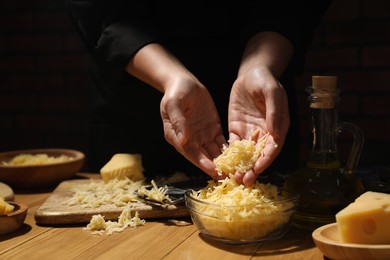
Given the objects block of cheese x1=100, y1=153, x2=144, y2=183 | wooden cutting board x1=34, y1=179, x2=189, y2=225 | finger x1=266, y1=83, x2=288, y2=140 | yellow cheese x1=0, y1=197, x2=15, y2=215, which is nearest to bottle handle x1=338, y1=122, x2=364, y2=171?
finger x1=266, y1=83, x2=288, y2=140

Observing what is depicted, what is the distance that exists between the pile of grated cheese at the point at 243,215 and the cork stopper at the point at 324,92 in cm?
21

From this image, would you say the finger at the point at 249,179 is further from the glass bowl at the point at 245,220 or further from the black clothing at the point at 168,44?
the black clothing at the point at 168,44

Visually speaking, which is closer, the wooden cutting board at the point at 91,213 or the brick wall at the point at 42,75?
the wooden cutting board at the point at 91,213

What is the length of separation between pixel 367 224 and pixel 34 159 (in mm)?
1151

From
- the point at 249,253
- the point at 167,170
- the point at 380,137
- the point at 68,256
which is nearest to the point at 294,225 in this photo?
the point at 249,253

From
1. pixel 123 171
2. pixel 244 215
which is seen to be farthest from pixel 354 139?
pixel 123 171

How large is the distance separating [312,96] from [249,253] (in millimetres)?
342

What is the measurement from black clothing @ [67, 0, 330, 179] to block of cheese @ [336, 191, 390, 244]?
80 centimetres

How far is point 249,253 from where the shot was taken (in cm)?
96

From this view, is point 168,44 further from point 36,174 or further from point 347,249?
point 347,249

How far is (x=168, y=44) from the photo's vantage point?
1.75m

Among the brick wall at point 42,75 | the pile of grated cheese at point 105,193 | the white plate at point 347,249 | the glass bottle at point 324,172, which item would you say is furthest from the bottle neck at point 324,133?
the brick wall at point 42,75

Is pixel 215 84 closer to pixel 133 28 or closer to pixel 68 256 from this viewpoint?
pixel 133 28

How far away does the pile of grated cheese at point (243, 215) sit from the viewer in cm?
98
